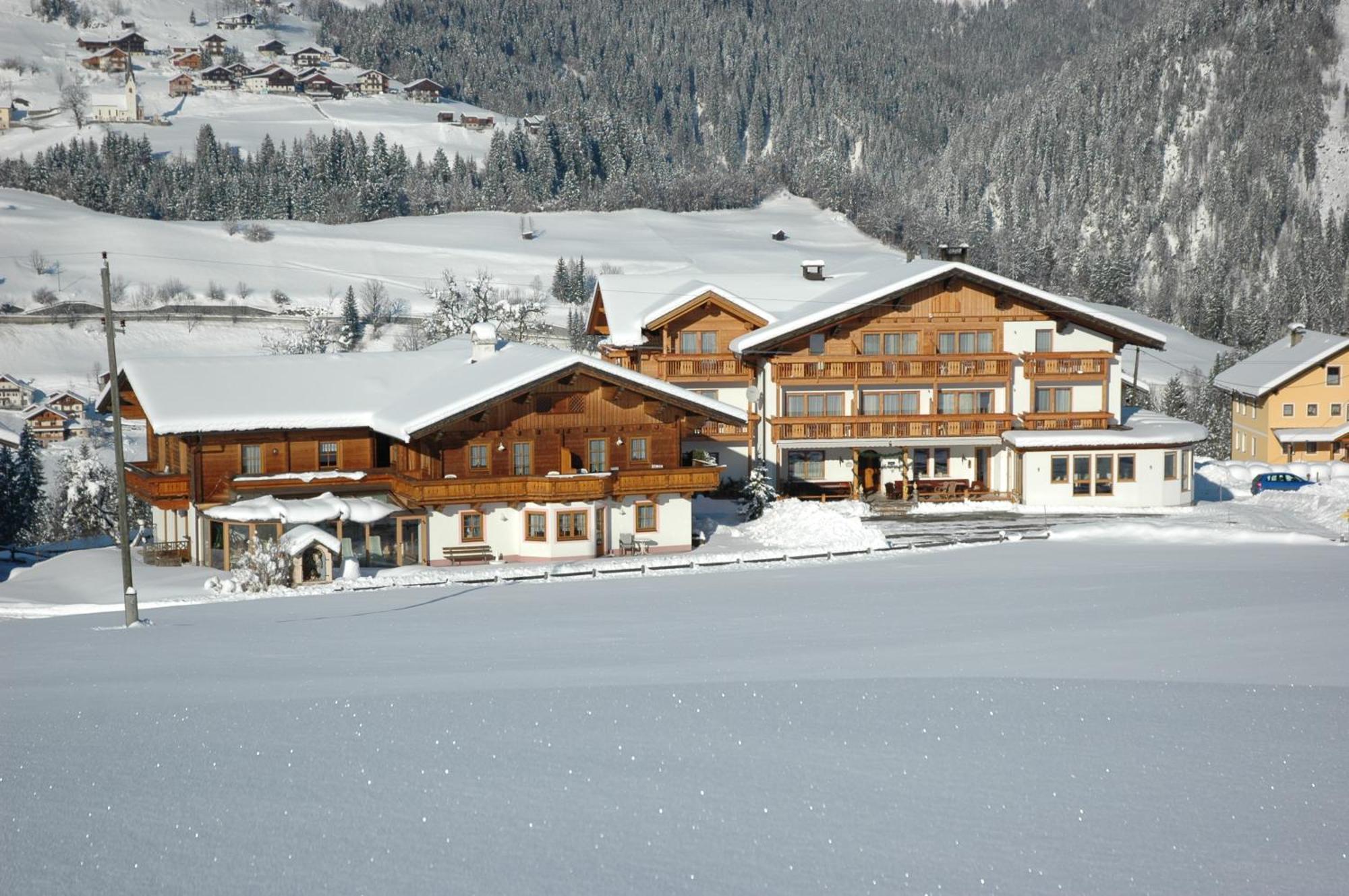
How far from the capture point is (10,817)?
9594 mm

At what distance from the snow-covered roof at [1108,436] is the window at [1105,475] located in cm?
54

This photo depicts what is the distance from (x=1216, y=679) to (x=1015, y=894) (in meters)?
7.10

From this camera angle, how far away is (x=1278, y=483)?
2024 inches

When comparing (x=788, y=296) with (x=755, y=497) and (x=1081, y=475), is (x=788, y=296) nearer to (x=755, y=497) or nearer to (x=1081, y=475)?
(x=755, y=497)

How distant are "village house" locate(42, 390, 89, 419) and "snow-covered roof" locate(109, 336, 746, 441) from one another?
194ft

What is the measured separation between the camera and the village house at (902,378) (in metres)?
46.4

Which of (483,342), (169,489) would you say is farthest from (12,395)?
(483,342)

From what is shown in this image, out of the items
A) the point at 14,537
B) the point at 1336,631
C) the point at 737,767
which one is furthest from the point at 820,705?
the point at 14,537

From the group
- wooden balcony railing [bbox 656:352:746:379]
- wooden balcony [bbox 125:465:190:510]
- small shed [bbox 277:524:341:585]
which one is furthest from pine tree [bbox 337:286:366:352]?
small shed [bbox 277:524:341:585]

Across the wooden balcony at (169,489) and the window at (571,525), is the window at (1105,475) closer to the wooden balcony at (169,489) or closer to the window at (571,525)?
the window at (571,525)

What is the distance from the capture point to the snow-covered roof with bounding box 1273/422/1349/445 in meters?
62.7

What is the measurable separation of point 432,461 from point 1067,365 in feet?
74.5

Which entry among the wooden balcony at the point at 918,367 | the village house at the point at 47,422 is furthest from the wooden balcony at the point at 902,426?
the village house at the point at 47,422

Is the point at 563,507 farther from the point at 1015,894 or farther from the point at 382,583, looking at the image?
the point at 1015,894
